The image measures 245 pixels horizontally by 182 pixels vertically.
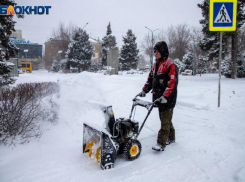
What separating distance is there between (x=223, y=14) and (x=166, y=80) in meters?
3.81

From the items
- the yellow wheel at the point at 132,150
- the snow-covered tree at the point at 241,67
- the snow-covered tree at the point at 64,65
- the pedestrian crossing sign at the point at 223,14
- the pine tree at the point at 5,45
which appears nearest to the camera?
the yellow wheel at the point at 132,150

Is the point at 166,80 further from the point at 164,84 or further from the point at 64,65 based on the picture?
the point at 64,65

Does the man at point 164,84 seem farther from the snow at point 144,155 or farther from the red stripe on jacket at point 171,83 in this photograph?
the snow at point 144,155

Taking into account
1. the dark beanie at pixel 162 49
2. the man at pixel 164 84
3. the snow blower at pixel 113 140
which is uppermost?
the dark beanie at pixel 162 49

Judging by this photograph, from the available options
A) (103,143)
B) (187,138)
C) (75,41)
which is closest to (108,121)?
(103,143)

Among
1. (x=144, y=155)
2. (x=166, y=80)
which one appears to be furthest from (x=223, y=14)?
(x=144, y=155)

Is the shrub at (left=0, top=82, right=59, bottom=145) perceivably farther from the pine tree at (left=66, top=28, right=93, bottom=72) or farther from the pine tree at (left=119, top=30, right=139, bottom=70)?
the pine tree at (left=119, top=30, right=139, bottom=70)

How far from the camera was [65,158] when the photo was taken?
313 centimetres

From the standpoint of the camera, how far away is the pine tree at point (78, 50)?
32.8 metres

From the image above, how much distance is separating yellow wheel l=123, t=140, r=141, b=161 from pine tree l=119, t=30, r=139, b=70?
36.7 metres

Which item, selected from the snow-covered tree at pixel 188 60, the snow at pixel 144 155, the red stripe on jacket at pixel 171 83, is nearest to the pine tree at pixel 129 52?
the snow-covered tree at pixel 188 60

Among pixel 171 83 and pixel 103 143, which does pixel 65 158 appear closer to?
pixel 103 143

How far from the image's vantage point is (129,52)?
38938 mm

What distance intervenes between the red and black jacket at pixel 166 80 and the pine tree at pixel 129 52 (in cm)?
3608
